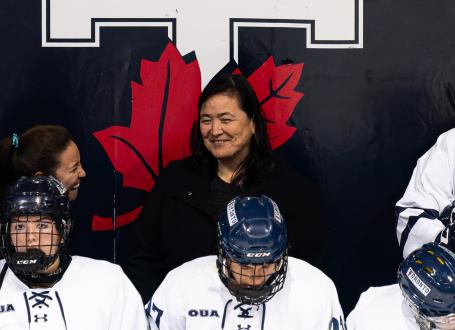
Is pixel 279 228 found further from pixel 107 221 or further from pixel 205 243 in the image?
pixel 107 221

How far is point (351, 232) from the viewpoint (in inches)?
154

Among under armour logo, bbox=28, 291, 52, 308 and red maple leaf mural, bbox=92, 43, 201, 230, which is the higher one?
red maple leaf mural, bbox=92, 43, 201, 230

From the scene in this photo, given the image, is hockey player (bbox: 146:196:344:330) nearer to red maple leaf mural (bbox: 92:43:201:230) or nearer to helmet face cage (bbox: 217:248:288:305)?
helmet face cage (bbox: 217:248:288:305)

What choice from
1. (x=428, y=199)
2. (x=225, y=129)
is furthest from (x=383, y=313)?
(x=225, y=129)

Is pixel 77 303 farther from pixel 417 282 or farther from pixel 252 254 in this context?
pixel 417 282

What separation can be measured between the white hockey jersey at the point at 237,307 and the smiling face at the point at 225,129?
24.5 inches

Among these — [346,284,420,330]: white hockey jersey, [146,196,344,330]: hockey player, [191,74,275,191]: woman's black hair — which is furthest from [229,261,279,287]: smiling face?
[191,74,275,191]: woman's black hair

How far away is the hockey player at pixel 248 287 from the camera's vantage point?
272 centimetres

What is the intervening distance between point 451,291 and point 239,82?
1.26m

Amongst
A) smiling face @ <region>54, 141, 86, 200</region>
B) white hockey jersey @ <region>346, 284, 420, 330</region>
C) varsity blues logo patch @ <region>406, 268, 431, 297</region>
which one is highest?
smiling face @ <region>54, 141, 86, 200</region>

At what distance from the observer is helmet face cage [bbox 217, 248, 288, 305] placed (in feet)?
8.92

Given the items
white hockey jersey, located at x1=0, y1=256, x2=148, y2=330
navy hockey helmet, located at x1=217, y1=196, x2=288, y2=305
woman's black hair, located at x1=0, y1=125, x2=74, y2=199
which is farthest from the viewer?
woman's black hair, located at x1=0, y1=125, x2=74, y2=199

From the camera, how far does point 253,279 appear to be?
273cm

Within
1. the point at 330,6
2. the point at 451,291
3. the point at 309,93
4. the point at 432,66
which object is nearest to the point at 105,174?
the point at 309,93
